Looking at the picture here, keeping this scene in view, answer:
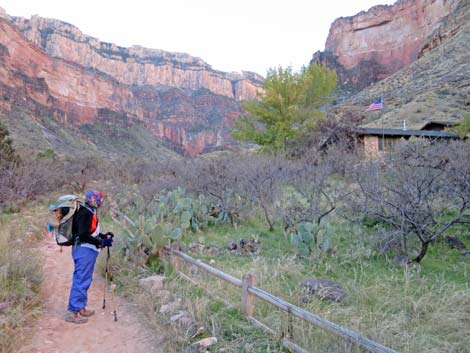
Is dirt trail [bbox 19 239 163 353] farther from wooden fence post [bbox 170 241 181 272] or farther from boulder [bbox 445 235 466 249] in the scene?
boulder [bbox 445 235 466 249]

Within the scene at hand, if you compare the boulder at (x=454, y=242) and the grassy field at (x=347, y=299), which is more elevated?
the boulder at (x=454, y=242)

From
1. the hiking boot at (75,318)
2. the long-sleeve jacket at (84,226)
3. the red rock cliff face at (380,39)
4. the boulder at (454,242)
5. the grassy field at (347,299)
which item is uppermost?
the red rock cliff face at (380,39)

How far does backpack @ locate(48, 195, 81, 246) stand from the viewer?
171 inches

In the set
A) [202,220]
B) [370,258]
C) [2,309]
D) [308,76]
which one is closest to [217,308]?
[2,309]

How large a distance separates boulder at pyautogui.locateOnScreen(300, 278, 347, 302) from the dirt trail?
7.08 feet

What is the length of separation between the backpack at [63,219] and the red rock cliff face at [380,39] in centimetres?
8155

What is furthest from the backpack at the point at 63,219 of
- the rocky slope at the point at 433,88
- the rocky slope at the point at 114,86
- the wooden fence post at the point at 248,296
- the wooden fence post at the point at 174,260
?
the rocky slope at the point at 114,86

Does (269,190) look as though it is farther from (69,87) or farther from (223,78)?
(223,78)

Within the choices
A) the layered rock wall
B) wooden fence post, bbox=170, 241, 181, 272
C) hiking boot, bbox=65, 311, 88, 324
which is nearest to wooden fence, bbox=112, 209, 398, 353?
wooden fence post, bbox=170, 241, 181, 272

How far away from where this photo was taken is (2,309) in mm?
3982

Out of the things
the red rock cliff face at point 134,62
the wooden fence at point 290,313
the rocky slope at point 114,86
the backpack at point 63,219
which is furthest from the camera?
the red rock cliff face at point 134,62

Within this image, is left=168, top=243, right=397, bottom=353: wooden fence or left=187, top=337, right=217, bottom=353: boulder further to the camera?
left=187, top=337, right=217, bottom=353: boulder

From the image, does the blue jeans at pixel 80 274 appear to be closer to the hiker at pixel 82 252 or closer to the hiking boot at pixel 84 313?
the hiker at pixel 82 252

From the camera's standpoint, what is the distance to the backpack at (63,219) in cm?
434
